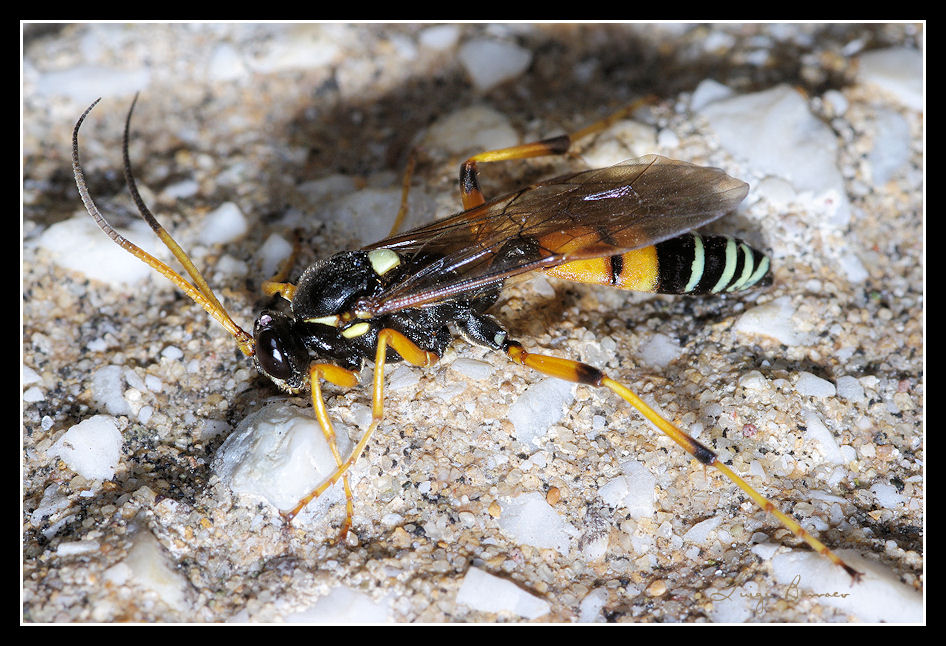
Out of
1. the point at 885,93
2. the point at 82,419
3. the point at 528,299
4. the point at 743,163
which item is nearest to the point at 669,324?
the point at 528,299

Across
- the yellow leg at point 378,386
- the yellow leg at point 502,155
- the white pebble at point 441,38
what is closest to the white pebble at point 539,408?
the yellow leg at point 378,386

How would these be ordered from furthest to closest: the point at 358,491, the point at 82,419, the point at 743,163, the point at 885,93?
1. the point at 885,93
2. the point at 743,163
3. the point at 82,419
4. the point at 358,491

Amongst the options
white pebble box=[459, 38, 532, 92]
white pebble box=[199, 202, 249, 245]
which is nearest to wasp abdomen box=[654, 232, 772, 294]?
white pebble box=[459, 38, 532, 92]

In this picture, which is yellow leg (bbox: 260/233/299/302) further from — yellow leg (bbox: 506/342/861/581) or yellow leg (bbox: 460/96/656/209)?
yellow leg (bbox: 506/342/861/581)

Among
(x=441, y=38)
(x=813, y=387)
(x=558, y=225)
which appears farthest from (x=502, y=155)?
(x=813, y=387)

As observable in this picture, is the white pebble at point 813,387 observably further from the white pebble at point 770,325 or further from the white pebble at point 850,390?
the white pebble at point 770,325

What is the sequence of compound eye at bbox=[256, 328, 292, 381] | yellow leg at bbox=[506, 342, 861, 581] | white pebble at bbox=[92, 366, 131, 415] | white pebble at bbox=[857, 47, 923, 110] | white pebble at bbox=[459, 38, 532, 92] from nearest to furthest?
1. yellow leg at bbox=[506, 342, 861, 581]
2. compound eye at bbox=[256, 328, 292, 381]
3. white pebble at bbox=[92, 366, 131, 415]
4. white pebble at bbox=[857, 47, 923, 110]
5. white pebble at bbox=[459, 38, 532, 92]

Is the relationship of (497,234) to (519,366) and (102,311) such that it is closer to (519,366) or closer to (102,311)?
(519,366)
